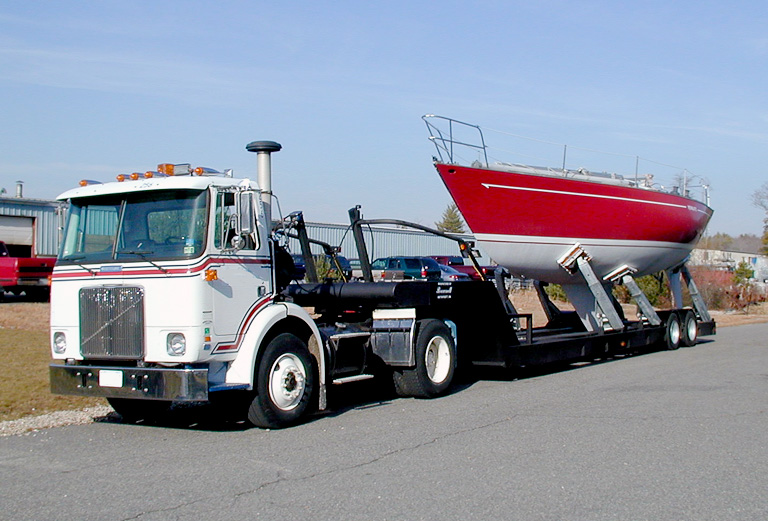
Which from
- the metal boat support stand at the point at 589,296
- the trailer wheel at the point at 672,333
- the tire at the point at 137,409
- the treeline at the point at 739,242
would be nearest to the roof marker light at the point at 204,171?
the tire at the point at 137,409

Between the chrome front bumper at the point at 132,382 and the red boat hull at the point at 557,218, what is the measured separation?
625 cm

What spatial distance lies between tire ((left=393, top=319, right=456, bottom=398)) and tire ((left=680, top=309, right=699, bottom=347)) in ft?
29.1

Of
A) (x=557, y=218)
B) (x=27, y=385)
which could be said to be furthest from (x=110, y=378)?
(x=557, y=218)

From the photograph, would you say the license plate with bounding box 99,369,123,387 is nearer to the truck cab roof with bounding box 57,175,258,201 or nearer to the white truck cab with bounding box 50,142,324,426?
the white truck cab with bounding box 50,142,324,426

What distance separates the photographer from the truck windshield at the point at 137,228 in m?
8.05

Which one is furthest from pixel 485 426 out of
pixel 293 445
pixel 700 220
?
pixel 700 220

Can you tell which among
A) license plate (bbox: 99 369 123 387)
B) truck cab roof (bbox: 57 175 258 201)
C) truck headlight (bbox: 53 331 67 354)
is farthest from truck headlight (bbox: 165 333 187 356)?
truck cab roof (bbox: 57 175 258 201)

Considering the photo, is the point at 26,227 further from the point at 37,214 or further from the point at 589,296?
the point at 589,296

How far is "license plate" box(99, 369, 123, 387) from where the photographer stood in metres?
7.93

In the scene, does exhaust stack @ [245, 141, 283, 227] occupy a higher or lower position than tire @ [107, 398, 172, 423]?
higher

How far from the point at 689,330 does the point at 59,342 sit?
14.0m

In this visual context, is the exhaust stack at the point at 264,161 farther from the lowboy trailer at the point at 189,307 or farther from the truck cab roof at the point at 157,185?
the truck cab roof at the point at 157,185

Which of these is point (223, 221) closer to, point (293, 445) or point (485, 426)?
point (293, 445)

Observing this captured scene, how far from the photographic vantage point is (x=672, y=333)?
17.0 metres
